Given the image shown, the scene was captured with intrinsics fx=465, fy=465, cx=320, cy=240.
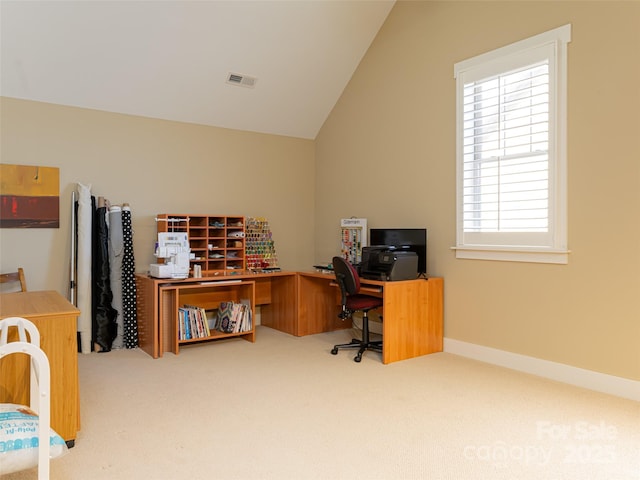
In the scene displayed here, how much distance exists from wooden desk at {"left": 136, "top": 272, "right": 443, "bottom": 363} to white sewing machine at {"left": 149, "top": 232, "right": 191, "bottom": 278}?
2.9 inches

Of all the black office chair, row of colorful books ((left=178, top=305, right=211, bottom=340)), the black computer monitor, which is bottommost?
row of colorful books ((left=178, top=305, right=211, bottom=340))

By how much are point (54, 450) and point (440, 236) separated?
3466 millimetres

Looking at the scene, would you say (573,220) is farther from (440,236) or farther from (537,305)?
(440,236)

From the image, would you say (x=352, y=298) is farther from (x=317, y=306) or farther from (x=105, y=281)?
(x=105, y=281)

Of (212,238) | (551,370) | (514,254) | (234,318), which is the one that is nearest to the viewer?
(551,370)

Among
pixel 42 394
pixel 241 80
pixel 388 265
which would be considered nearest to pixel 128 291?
pixel 241 80

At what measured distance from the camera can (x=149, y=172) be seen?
483 centimetres

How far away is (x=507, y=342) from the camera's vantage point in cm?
383

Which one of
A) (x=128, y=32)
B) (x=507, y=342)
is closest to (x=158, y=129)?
(x=128, y=32)

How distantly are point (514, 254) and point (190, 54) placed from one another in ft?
11.2

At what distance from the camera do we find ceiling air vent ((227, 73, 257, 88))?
15.8 ft

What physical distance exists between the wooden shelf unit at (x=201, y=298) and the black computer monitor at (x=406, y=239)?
54.2 inches

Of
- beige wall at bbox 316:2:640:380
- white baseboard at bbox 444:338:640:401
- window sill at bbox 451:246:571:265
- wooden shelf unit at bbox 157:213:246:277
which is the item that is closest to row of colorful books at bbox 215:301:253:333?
wooden shelf unit at bbox 157:213:246:277

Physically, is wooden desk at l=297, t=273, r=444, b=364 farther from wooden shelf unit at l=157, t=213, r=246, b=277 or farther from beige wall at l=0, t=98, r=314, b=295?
beige wall at l=0, t=98, r=314, b=295
